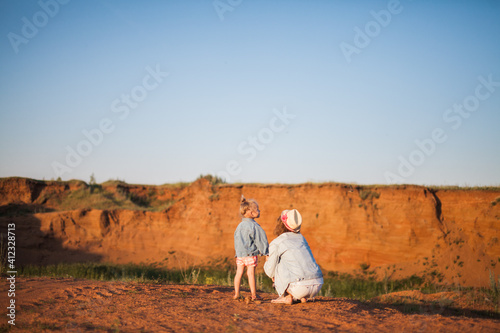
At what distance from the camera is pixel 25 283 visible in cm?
792

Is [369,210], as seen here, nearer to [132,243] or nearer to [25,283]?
[132,243]

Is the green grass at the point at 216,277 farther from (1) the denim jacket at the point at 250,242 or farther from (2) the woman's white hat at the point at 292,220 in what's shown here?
(2) the woman's white hat at the point at 292,220

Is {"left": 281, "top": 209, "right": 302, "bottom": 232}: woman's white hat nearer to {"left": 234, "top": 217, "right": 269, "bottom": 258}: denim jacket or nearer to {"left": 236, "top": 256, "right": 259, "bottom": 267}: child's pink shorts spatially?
{"left": 234, "top": 217, "right": 269, "bottom": 258}: denim jacket

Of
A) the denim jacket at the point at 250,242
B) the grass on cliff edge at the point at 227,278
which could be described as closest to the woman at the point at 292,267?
the denim jacket at the point at 250,242

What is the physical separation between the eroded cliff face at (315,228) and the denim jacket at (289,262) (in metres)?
11.1

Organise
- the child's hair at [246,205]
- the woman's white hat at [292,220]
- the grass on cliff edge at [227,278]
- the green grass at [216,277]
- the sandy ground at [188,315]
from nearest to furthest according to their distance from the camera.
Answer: the sandy ground at [188,315] → the woman's white hat at [292,220] → the child's hair at [246,205] → the grass on cliff edge at [227,278] → the green grass at [216,277]

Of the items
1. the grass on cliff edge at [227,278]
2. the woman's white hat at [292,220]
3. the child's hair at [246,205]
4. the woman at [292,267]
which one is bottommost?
the grass on cliff edge at [227,278]

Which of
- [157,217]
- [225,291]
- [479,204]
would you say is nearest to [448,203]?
[479,204]

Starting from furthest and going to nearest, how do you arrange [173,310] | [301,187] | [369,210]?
[301,187] < [369,210] < [173,310]

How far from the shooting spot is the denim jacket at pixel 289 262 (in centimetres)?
621

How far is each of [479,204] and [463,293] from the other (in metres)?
8.08

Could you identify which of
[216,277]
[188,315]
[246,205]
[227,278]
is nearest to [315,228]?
[227,278]

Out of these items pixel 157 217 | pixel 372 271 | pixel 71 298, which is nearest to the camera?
pixel 71 298

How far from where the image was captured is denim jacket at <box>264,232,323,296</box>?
6.21m
